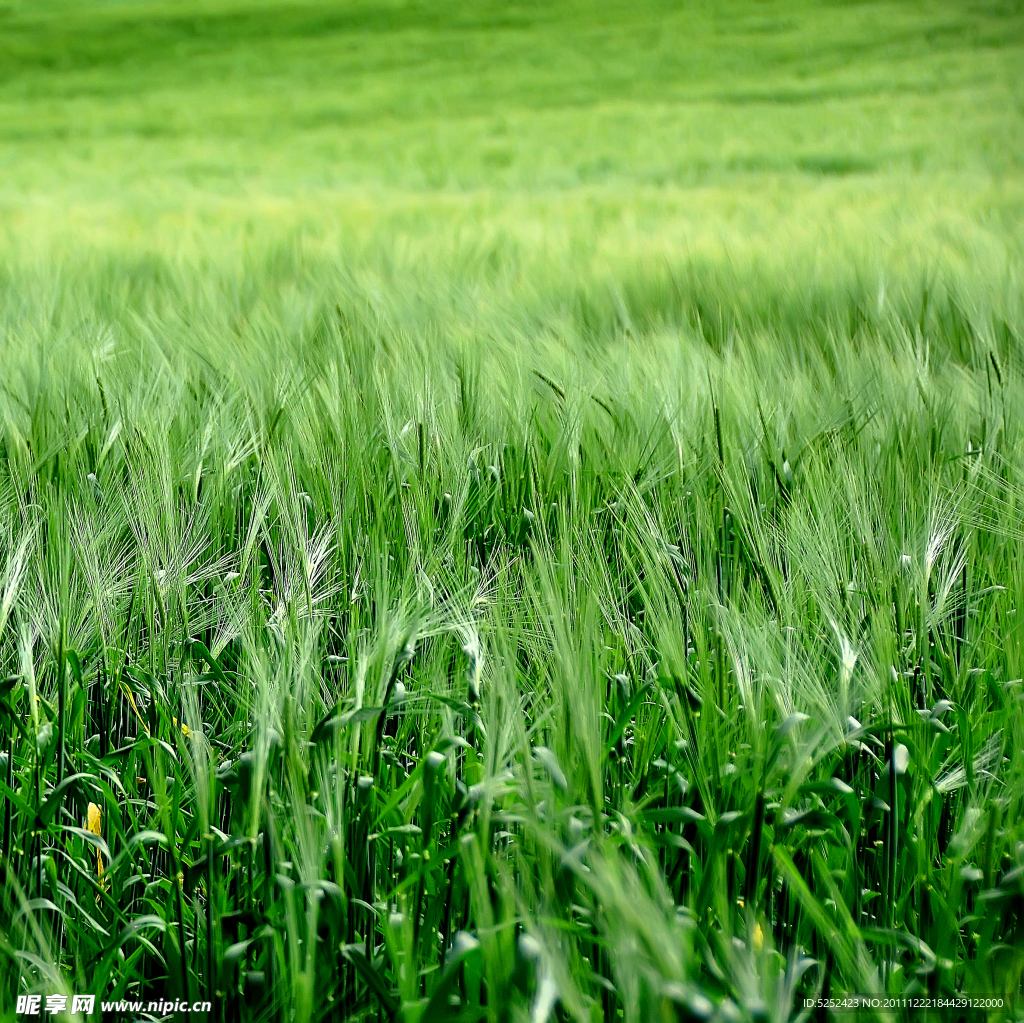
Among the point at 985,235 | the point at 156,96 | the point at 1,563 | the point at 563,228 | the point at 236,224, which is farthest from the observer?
the point at 156,96

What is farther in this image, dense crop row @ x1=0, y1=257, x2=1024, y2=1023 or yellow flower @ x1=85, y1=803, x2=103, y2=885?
yellow flower @ x1=85, y1=803, x2=103, y2=885

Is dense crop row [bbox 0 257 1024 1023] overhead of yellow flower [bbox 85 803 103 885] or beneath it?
overhead

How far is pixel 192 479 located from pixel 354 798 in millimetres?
506

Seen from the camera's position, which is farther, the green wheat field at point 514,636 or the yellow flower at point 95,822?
the yellow flower at point 95,822

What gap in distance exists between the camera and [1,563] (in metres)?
0.80

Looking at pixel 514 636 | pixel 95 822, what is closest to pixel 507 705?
pixel 514 636

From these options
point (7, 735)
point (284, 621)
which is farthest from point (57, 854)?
point (284, 621)

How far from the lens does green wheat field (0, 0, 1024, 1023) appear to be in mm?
493

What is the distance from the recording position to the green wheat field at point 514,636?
49 cm

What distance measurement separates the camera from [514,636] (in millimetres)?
606

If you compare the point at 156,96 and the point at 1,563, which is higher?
the point at 156,96

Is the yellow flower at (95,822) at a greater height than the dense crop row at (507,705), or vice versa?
the dense crop row at (507,705)

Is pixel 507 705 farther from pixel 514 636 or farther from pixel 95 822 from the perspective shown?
pixel 95 822

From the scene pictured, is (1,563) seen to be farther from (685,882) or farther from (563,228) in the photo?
(563,228)
